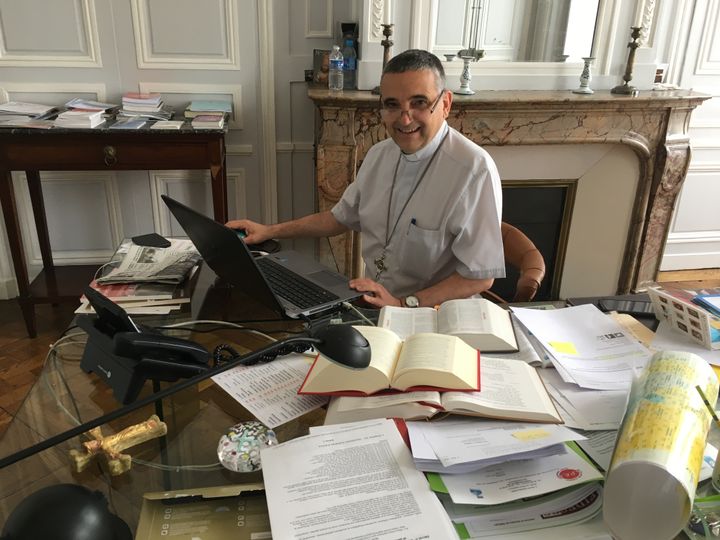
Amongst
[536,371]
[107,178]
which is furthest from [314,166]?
[536,371]

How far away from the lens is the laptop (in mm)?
1113

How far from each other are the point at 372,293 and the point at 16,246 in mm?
1792

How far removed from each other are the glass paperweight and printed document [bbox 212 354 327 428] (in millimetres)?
38

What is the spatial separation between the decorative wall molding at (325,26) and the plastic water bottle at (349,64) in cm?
15

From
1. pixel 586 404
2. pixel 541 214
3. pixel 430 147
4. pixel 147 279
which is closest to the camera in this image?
pixel 586 404

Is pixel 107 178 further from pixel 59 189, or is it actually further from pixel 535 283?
pixel 535 283

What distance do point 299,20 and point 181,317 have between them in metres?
1.83

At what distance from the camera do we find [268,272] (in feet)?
4.85

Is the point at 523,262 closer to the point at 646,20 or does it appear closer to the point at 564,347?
the point at 564,347

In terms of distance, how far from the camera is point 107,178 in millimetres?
2805

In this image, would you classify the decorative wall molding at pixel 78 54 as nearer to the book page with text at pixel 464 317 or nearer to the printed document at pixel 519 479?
the book page with text at pixel 464 317

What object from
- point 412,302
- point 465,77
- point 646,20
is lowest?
point 412,302

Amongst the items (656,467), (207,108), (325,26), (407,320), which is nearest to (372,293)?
(407,320)

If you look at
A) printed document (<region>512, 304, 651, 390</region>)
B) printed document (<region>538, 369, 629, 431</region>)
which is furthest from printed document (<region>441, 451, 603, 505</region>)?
printed document (<region>512, 304, 651, 390</region>)
